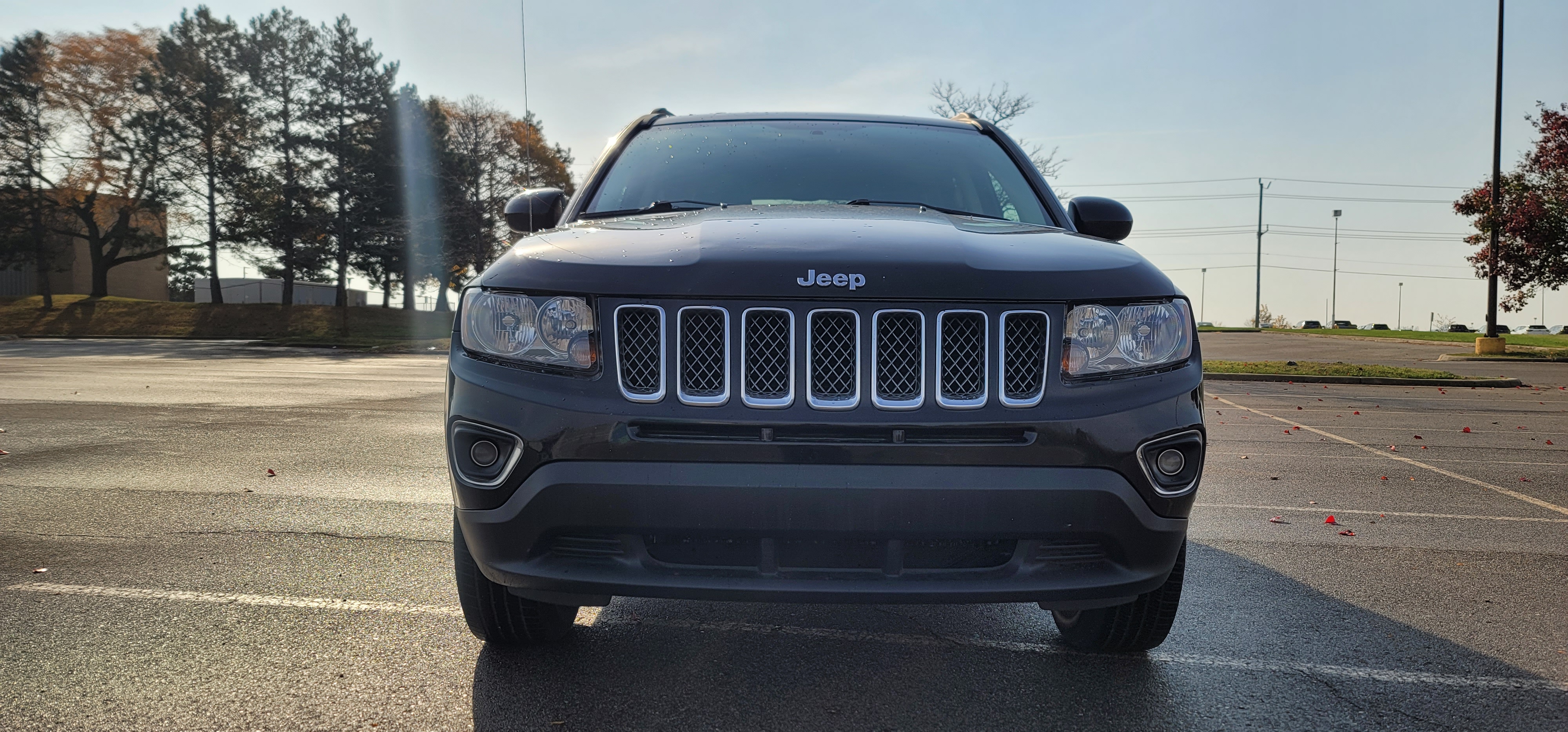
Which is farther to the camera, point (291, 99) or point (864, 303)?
point (291, 99)

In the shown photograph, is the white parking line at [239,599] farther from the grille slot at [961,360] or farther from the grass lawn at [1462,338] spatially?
the grass lawn at [1462,338]

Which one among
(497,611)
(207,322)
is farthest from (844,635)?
(207,322)

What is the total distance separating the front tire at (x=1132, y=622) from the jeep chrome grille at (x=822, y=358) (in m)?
0.86

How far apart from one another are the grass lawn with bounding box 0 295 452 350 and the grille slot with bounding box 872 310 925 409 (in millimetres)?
37234

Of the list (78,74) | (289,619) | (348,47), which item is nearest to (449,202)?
(348,47)

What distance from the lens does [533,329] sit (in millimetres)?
2516

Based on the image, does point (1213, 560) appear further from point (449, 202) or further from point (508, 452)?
point (449, 202)

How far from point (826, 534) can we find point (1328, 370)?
64.0ft

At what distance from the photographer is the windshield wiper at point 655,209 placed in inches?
136

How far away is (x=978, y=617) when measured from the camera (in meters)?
3.67

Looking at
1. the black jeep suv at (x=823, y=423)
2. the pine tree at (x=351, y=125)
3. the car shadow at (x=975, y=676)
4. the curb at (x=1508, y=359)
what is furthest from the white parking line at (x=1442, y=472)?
the pine tree at (x=351, y=125)

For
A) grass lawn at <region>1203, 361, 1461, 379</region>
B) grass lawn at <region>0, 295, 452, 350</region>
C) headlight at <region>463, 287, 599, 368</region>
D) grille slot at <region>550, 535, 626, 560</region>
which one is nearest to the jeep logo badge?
headlight at <region>463, 287, 599, 368</region>

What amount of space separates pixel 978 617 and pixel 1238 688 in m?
0.93

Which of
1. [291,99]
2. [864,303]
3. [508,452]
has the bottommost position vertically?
[508,452]
